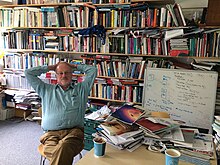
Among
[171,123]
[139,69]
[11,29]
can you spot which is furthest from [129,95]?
[11,29]

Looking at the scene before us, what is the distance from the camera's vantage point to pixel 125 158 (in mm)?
1327

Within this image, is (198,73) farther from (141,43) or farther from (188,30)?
(141,43)

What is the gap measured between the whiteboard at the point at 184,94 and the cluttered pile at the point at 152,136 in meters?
1.15

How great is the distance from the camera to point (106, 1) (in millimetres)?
3084

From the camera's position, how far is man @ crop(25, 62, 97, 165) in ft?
6.67

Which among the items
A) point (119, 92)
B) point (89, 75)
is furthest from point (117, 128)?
point (119, 92)

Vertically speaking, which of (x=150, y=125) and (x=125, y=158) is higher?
(x=150, y=125)

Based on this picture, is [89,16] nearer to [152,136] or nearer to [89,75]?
[89,75]

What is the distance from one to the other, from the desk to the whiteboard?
57.8 inches

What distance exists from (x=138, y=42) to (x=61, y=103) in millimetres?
1353

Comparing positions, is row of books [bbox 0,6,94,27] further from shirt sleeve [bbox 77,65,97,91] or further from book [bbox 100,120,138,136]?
book [bbox 100,120,138,136]

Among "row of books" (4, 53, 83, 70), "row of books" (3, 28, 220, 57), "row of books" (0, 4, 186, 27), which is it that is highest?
"row of books" (0, 4, 186, 27)

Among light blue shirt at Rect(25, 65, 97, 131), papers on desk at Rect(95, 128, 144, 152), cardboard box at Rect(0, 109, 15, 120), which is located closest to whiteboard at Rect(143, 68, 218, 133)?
light blue shirt at Rect(25, 65, 97, 131)

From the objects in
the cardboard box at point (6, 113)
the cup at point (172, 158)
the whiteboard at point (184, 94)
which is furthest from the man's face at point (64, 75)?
the cardboard box at point (6, 113)
